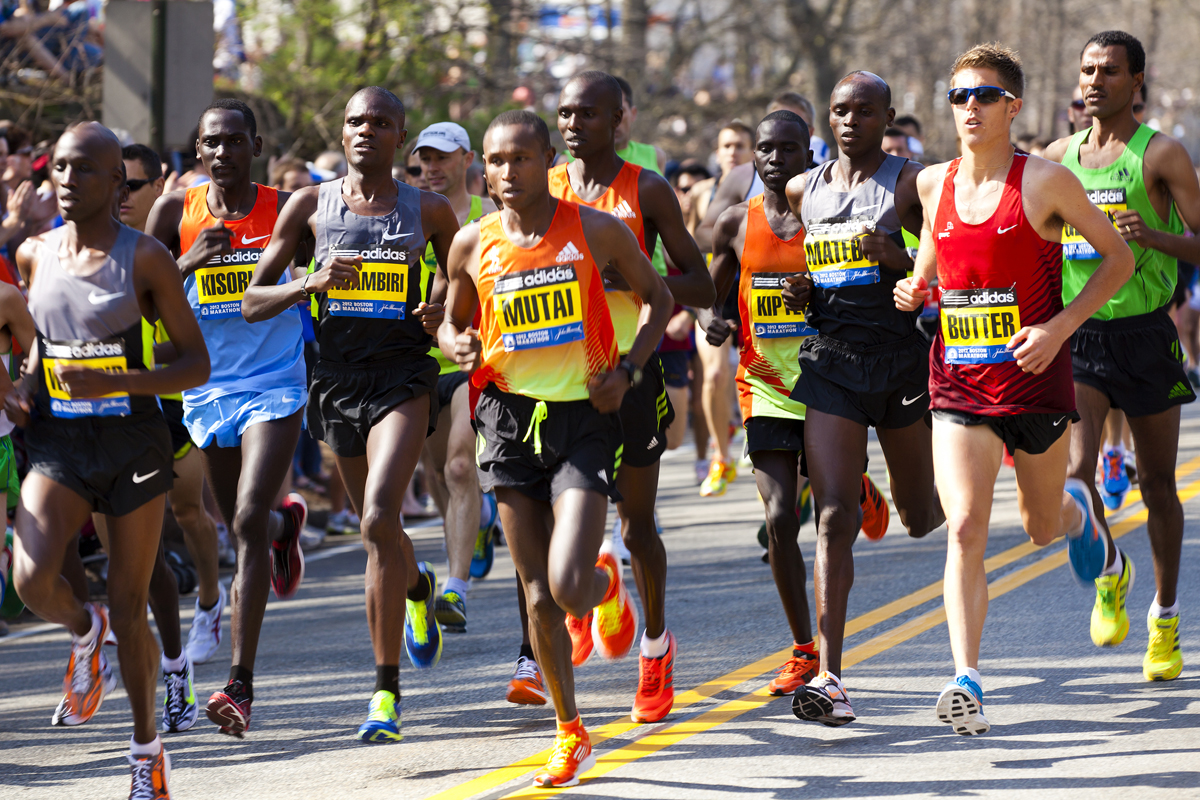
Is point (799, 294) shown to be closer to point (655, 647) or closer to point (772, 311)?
point (772, 311)

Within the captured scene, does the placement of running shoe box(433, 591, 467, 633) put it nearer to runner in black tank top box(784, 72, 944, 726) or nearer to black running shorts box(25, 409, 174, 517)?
runner in black tank top box(784, 72, 944, 726)

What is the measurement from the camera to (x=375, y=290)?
5984mm

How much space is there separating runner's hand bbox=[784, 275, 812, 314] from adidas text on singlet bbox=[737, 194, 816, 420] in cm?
37

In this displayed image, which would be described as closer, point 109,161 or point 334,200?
point 109,161

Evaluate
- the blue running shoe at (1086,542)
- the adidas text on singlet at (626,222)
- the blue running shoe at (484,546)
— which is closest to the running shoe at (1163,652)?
the blue running shoe at (1086,542)

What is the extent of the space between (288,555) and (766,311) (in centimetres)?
231

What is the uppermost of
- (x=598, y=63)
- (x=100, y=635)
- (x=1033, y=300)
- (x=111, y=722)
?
(x=598, y=63)

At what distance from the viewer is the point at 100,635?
5934 mm

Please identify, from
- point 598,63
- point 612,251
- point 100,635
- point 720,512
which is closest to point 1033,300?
point 612,251

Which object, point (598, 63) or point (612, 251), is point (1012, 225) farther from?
point (598, 63)

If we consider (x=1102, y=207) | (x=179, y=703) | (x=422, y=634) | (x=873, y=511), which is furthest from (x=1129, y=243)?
(x=179, y=703)

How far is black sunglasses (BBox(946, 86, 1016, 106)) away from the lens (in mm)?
5355

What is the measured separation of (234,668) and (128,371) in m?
1.38

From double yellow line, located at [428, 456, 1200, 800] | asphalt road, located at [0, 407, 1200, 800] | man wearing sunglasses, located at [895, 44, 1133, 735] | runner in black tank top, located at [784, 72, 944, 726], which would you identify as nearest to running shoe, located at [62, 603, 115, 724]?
asphalt road, located at [0, 407, 1200, 800]
